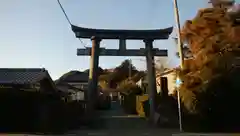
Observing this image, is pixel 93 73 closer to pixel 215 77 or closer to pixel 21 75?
pixel 21 75

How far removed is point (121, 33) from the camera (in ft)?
85.3

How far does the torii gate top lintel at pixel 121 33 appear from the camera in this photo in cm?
2578

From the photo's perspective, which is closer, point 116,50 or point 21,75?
point 21,75

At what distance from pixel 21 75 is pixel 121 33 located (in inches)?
335

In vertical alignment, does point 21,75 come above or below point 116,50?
below

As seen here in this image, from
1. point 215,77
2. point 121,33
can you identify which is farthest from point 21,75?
point 215,77

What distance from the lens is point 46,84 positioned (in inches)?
990

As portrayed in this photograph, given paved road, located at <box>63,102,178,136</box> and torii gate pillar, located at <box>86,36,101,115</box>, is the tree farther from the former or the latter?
torii gate pillar, located at <box>86,36,101,115</box>

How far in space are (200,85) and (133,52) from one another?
7336 millimetres

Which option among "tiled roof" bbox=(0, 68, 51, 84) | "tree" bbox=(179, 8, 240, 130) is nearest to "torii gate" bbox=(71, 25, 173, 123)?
"tree" bbox=(179, 8, 240, 130)

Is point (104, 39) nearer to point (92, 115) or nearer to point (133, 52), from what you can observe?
point (133, 52)

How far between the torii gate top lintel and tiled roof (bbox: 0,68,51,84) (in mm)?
4685

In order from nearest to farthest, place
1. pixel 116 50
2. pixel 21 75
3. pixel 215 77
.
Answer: pixel 215 77 → pixel 21 75 → pixel 116 50

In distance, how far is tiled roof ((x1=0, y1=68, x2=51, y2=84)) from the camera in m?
20.9
